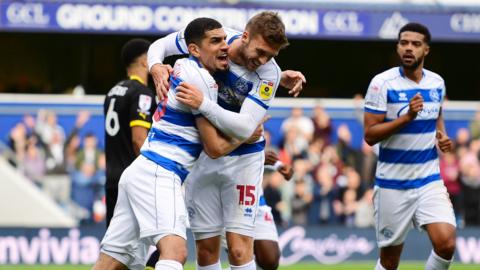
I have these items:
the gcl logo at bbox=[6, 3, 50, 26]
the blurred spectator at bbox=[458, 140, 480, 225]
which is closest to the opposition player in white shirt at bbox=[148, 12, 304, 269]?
the blurred spectator at bbox=[458, 140, 480, 225]

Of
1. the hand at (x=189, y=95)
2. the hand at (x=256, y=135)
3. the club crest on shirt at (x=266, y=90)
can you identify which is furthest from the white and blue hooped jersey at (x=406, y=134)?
the hand at (x=189, y=95)

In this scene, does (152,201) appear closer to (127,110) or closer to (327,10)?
(127,110)

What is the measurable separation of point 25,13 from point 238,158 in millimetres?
12452

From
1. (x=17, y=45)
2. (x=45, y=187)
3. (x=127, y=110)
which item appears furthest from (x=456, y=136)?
(x=127, y=110)

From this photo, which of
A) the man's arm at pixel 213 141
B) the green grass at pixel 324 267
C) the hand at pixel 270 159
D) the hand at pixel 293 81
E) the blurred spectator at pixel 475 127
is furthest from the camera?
the blurred spectator at pixel 475 127

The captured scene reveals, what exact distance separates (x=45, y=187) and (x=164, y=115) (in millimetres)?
11456

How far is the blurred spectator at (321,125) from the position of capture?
20.3 meters

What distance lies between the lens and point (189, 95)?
845cm

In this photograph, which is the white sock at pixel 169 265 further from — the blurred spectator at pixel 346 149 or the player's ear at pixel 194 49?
the blurred spectator at pixel 346 149

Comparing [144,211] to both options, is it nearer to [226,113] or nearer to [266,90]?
[226,113]

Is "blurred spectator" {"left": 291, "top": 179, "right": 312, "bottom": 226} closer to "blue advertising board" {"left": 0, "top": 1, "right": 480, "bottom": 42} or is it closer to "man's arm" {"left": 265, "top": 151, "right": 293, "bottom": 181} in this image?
"blue advertising board" {"left": 0, "top": 1, "right": 480, "bottom": 42}

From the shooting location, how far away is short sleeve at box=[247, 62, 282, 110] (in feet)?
29.4

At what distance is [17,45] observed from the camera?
24.8 metres

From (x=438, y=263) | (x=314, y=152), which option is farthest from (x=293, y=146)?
(x=438, y=263)
